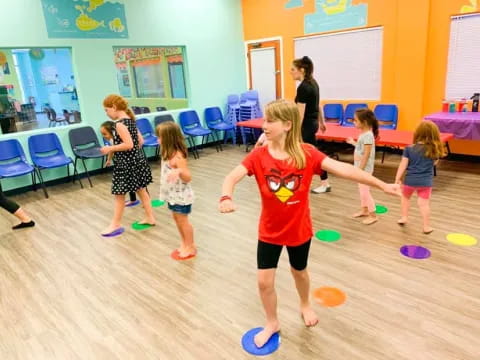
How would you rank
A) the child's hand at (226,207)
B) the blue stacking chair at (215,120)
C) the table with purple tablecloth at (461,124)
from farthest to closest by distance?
the blue stacking chair at (215,120) < the table with purple tablecloth at (461,124) < the child's hand at (226,207)

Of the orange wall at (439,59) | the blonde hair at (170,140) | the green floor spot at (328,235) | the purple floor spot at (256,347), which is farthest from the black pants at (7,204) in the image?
the orange wall at (439,59)

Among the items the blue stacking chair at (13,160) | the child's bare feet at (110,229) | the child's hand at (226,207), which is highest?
the child's hand at (226,207)

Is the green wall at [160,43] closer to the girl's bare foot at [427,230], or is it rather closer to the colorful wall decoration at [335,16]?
the colorful wall decoration at [335,16]

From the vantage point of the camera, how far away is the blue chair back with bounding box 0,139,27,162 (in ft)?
17.5

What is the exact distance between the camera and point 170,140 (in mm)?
2893

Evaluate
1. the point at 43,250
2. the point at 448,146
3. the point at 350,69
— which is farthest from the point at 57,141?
the point at 448,146

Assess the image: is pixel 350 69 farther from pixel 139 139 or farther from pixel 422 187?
pixel 139 139

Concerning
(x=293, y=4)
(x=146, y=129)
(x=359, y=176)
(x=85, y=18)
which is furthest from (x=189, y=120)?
(x=359, y=176)

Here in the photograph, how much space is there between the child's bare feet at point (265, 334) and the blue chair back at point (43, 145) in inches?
185

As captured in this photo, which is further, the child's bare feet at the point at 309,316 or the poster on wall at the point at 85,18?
the poster on wall at the point at 85,18

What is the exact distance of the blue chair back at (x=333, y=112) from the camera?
6758mm

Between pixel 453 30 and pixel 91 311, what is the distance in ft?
19.3

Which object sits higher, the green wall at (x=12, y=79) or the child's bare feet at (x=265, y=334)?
the green wall at (x=12, y=79)

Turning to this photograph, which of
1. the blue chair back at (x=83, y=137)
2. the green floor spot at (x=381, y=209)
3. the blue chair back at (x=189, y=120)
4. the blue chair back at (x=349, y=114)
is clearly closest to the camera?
the green floor spot at (x=381, y=209)
